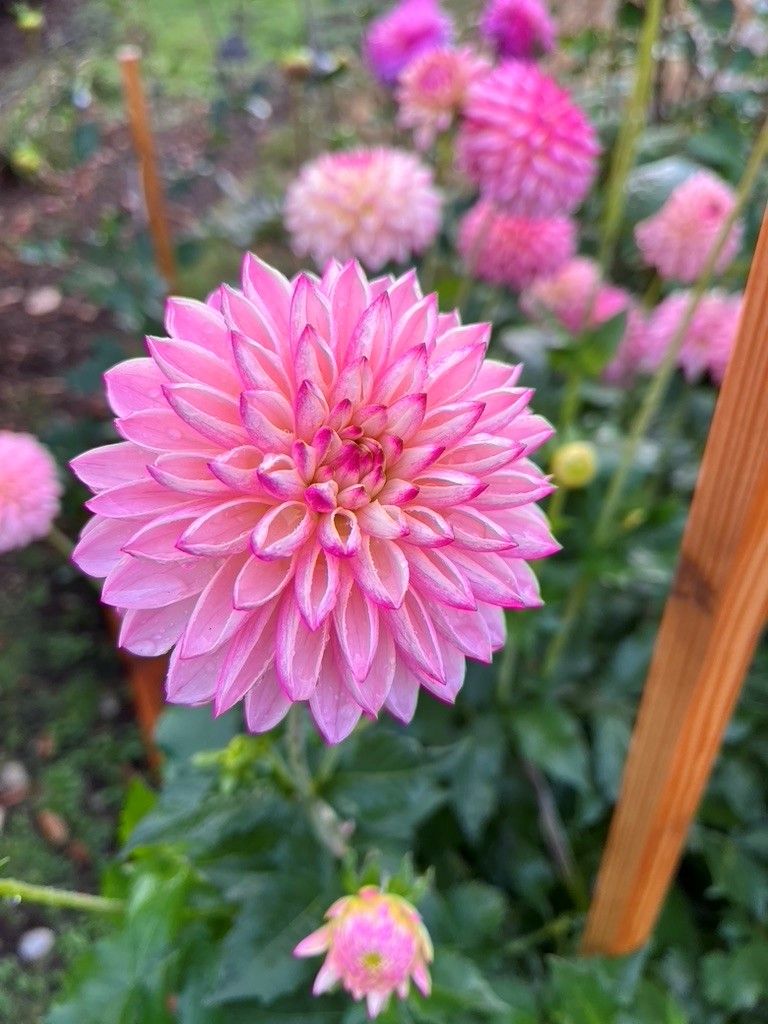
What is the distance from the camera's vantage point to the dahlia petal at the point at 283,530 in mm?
479

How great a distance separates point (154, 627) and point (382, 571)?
0.47 ft

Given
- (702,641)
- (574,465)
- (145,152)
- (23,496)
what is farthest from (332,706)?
(145,152)

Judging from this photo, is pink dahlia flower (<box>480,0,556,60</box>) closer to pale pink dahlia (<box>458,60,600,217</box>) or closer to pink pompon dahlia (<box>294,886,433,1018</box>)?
pale pink dahlia (<box>458,60,600,217</box>)

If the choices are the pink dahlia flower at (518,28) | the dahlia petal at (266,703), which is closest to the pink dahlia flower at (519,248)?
the pink dahlia flower at (518,28)

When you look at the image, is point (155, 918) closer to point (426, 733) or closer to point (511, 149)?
point (426, 733)

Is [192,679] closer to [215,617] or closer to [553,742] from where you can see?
[215,617]

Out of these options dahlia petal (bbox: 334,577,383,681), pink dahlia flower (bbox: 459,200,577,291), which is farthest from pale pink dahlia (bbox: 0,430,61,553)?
dahlia petal (bbox: 334,577,383,681)

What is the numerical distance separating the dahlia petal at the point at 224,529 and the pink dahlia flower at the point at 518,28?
3.81 ft

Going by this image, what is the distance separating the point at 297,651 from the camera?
0.51 m

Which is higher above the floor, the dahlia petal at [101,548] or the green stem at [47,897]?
the dahlia petal at [101,548]

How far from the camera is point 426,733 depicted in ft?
3.77

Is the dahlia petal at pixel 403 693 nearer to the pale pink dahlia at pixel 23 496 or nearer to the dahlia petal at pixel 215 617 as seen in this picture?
the dahlia petal at pixel 215 617

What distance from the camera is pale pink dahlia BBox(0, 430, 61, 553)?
3.79 ft

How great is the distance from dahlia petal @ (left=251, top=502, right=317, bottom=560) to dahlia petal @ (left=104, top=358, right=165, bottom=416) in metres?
0.10
